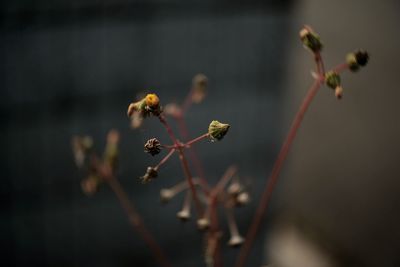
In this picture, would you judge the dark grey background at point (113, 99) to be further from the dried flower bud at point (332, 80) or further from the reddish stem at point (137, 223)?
the dried flower bud at point (332, 80)

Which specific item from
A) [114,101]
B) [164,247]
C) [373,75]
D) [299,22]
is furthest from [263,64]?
[164,247]

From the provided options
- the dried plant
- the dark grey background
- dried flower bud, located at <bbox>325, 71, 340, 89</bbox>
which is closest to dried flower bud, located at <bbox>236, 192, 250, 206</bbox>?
the dried plant

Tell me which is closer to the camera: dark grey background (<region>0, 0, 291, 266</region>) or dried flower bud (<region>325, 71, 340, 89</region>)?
dried flower bud (<region>325, 71, 340, 89</region>)

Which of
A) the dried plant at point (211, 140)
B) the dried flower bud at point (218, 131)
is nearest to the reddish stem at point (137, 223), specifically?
the dried plant at point (211, 140)

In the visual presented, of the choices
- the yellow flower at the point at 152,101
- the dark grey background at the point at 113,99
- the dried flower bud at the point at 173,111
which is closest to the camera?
the yellow flower at the point at 152,101

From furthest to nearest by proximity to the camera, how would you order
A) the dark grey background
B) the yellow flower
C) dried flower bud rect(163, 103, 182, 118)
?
the dark grey background, dried flower bud rect(163, 103, 182, 118), the yellow flower

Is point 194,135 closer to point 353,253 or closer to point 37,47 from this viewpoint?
point 37,47

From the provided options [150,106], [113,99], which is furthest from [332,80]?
[113,99]

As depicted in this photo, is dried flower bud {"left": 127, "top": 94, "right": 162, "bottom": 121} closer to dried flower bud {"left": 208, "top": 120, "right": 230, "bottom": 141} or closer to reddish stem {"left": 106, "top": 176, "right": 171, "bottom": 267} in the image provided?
dried flower bud {"left": 208, "top": 120, "right": 230, "bottom": 141}

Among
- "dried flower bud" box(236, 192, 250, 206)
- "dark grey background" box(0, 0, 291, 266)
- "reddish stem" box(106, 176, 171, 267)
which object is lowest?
"dried flower bud" box(236, 192, 250, 206)
